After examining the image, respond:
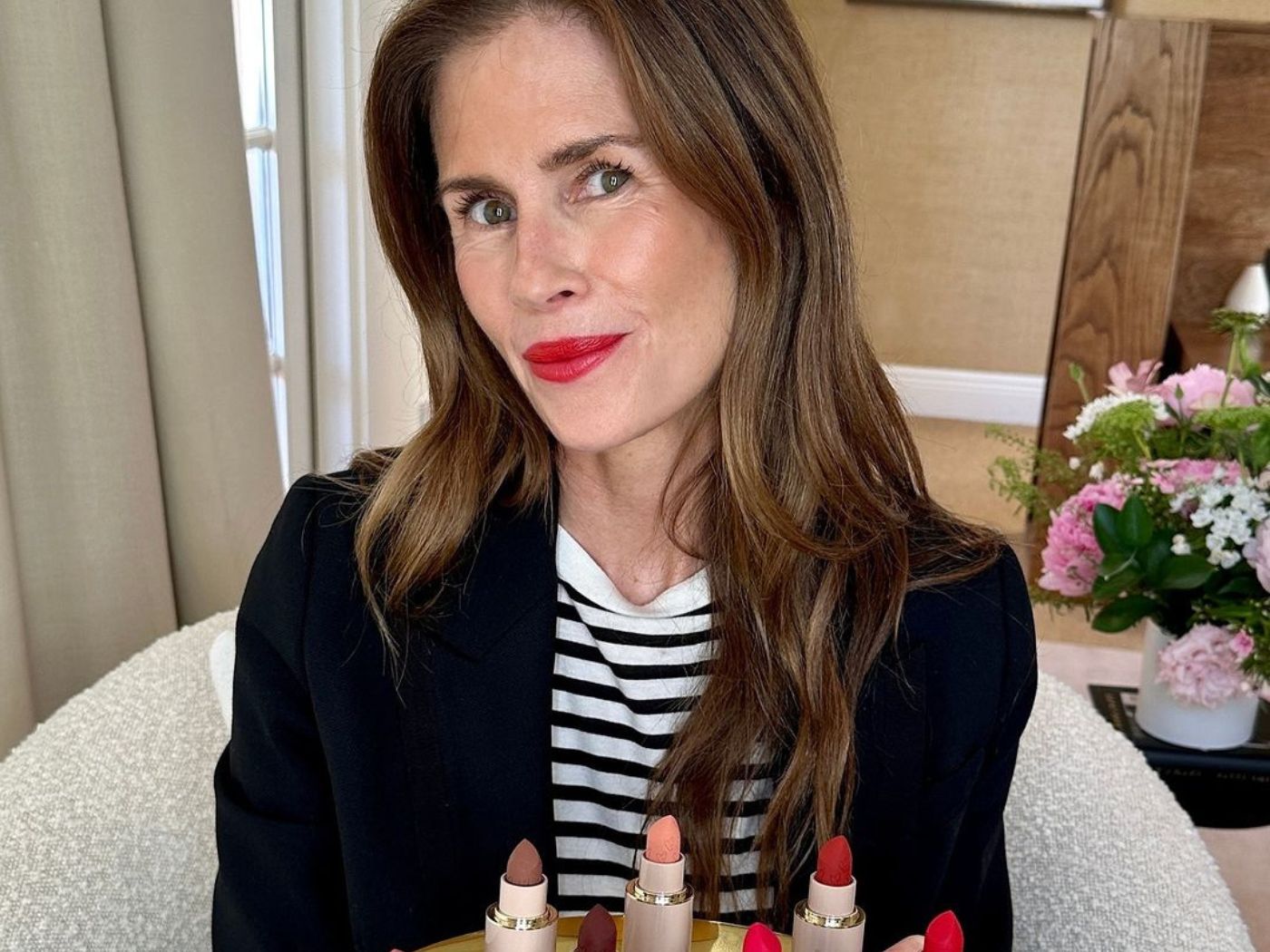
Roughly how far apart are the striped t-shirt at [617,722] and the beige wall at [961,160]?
350cm

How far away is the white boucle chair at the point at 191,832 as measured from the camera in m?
1.17

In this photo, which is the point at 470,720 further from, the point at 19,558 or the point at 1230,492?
the point at 1230,492

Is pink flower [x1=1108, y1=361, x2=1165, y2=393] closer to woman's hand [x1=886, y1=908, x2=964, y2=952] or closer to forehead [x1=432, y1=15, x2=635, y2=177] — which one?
forehead [x1=432, y1=15, x2=635, y2=177]

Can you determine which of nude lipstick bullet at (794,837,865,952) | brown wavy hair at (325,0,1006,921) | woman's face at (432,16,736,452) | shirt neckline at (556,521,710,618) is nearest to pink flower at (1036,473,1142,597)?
brown wavy hair at (325,0,1006,921)

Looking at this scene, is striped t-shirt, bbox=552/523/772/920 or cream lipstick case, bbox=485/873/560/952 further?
striped t-shirt, bbox=552/523/772/920

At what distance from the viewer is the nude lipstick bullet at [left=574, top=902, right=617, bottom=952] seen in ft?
2.19

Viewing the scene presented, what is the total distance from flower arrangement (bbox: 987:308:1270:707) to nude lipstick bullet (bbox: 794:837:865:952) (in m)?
0.84

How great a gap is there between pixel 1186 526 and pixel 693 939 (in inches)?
34.9

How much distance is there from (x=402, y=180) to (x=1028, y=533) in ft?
8.62

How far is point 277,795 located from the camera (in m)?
1.16

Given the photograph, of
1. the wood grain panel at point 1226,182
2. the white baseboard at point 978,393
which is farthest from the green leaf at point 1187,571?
the white baseboard at point 978,393

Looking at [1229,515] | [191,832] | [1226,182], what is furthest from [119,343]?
[1226,182]

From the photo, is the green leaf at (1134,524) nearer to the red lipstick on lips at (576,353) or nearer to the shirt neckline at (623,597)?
the shirt neckline at (623,597)

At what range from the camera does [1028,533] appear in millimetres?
3551
